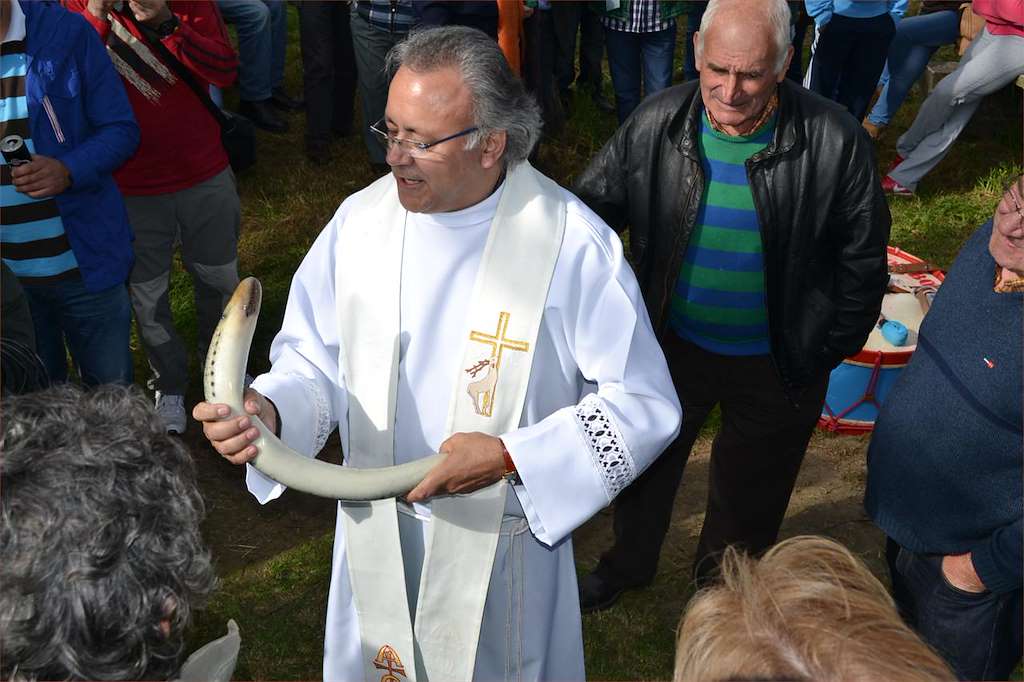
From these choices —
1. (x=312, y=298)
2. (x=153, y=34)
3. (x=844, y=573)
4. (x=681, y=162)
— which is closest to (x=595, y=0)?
(x=153, y=34)

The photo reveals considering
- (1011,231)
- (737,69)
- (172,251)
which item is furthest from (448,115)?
(172,251)

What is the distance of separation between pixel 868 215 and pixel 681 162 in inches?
22.5

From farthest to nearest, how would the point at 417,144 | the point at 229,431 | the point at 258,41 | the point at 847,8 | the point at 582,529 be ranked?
the point at 258,41
the point at 847,8
the point at 582,529
the point at 417,144
the point at 229,431

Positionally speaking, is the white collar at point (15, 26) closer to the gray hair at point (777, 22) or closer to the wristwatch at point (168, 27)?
the wristwatch at point (168, 27)

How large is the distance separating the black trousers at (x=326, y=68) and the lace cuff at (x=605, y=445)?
526 centimetres

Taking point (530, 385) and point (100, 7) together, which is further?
point (100, 7)

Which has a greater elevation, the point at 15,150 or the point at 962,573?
the point at 15,150

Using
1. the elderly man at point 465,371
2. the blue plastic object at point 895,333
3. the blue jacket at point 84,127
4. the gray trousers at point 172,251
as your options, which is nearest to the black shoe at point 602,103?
the blue plastic object at point 895,333

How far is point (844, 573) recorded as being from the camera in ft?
5.28

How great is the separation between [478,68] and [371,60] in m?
4.09

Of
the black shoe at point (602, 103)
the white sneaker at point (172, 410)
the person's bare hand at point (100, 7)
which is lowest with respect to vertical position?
the black shoe at point (602, 103)

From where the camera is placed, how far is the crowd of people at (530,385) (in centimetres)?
166

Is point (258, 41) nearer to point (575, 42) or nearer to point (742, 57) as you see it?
point (575, 42)

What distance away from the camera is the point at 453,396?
291 centimetres
